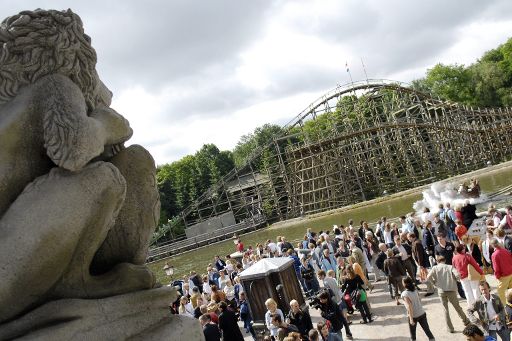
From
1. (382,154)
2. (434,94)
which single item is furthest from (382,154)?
(434,94)

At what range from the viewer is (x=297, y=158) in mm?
40094

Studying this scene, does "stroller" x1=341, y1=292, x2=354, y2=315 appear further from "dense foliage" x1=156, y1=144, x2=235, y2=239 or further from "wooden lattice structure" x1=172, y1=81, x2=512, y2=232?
"dense foliage" x1=156, y1=144, x2=235, y2=239

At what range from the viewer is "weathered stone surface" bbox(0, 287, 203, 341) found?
2.22 m

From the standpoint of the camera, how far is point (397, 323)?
32.2 feet

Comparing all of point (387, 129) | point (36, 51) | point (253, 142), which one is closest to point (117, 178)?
point (36, 51)

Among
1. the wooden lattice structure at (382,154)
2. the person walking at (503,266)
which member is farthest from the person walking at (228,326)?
the wooden lattice structure at (382,154)

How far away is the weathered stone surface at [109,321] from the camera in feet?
7.27

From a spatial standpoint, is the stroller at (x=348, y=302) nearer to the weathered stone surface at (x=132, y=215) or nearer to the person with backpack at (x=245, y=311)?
the person with backpack at (x=245, y=311)

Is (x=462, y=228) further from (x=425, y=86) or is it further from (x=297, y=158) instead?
(x=425, y=86)

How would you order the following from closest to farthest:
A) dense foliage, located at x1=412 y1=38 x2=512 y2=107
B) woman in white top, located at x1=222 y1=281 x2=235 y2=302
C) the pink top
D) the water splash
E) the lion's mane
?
the lion's mane, the pink top, woman in white top, located at x1=222 y1=281 x2=235 y2=302, the water splash, dense foliage, located at x1=412 y1=38 x2=512 y2=107

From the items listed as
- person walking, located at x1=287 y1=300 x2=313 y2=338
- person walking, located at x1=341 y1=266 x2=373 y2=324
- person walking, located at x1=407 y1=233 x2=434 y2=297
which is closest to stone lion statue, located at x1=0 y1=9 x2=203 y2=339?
person walking, located at x1=287 y1=300 x2=313 y2=338

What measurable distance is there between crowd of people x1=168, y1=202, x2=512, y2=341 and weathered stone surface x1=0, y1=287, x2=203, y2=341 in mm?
3730

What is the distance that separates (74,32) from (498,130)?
43.3 metres

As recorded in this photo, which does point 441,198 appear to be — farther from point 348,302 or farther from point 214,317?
point 214,317
